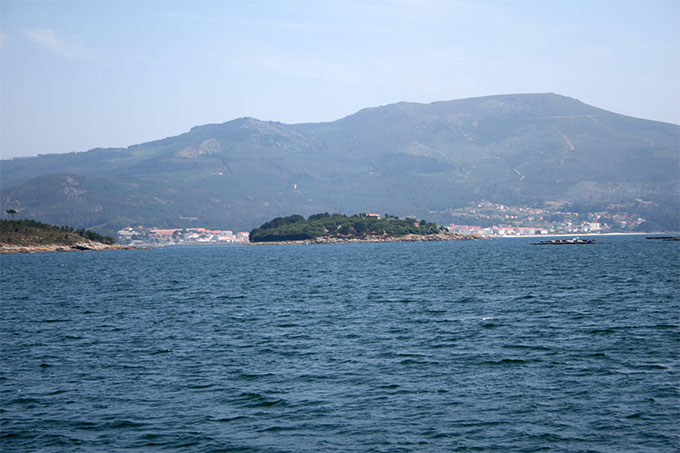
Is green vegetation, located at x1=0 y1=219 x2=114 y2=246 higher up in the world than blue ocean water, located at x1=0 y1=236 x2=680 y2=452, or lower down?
higher up

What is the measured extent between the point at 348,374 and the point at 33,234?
557ft

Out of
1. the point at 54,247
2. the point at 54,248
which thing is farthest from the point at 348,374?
the point at 54,247

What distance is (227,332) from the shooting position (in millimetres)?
34125

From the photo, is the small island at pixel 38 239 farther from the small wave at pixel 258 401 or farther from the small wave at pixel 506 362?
the small wave at pixel 506 362

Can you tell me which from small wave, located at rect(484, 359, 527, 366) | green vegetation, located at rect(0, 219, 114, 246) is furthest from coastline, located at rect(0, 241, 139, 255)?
small wave, located at rect(484, 359, 527, 366)

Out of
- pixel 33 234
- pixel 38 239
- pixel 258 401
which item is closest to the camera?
pixel 258 401

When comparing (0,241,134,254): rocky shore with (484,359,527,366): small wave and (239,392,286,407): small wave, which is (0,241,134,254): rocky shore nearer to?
(239,392,286,407): small wave

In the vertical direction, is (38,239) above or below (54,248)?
above

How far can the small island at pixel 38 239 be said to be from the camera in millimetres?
165125

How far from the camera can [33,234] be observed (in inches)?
6850

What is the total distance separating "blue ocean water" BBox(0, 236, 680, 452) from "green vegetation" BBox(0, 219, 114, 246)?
133 meters

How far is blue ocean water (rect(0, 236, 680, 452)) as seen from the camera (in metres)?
18.2

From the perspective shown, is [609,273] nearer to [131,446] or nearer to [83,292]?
[83,292]

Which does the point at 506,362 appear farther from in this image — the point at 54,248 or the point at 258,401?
the point at 54,248
